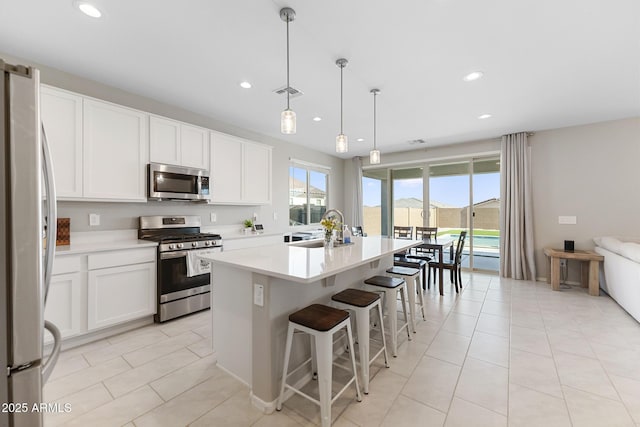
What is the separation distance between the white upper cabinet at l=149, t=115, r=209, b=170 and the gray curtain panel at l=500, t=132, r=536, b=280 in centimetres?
516

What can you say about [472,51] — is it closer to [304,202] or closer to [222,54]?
[222,54]

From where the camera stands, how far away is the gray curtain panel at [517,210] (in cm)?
473

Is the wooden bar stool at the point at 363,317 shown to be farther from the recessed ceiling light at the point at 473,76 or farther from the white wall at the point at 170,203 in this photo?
the white wall at the point at 170,203

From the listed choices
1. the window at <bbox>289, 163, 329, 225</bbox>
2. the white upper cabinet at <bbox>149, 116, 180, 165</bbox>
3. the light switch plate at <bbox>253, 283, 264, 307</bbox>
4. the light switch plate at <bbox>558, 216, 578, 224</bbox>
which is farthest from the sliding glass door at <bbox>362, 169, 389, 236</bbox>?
Result: the light switch plate at <bbox>253, 283, 264, 307</bbox>

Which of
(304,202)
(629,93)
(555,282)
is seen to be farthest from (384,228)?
(629,93)

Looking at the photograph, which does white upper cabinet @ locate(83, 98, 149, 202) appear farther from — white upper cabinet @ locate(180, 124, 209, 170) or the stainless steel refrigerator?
the stainless steel refrigerator

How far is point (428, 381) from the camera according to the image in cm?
197

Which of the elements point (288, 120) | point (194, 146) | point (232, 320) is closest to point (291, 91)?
point (288, 120)

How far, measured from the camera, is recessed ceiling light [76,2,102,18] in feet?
5.97

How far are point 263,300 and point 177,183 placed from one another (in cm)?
239

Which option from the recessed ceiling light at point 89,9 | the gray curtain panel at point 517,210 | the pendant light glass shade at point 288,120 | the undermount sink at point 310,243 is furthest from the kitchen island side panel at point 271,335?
the gray curtain panel at point 517,210

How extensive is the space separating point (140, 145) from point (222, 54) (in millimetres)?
1484

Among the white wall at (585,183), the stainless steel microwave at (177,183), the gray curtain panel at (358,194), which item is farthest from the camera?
the gray curtain panel at (358,194)

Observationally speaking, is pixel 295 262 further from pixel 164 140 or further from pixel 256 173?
pixel 256 173
